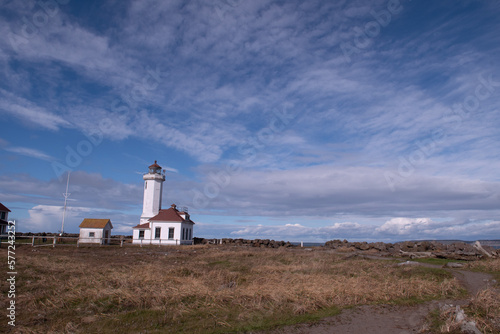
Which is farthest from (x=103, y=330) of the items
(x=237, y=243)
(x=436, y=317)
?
(x=237, y=243)

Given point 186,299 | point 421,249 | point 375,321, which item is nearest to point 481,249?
point 421,249

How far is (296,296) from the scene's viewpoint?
11.2m

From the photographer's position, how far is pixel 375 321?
937 centimetres

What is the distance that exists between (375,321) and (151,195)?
150 ft

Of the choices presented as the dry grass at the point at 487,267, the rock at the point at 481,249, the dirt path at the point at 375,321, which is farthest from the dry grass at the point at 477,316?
the rock at the point at 481,249

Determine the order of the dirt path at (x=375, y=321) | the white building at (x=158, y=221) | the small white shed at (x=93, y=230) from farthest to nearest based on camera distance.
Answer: the white building at (x=158, y=221), the small white shed at (x=93, y=230), the dirt path at (x=375, y=321)

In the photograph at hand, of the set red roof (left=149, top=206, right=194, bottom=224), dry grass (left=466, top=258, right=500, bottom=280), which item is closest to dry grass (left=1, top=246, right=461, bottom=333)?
→ dry grass (left=466, top=258, right=500, bottom=280)

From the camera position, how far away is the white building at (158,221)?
46.4m

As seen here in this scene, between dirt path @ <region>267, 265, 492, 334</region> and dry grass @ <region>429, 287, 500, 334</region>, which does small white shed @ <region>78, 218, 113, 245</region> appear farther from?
dry grass @ <region>429, 287, 500, 334</region>

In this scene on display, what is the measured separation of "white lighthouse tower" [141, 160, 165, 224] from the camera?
166ft

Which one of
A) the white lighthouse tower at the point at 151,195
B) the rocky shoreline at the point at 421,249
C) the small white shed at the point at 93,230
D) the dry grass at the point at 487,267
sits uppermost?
the white lighthouse tower at the point at 151,195

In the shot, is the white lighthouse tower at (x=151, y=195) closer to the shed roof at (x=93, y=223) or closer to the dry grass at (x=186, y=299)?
the shed roof at (x=93, y=223)

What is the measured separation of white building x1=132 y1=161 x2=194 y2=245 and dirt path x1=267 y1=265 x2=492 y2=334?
37.9m

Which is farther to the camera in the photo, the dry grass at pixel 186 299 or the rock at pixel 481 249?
the rock at pixel 481 249
